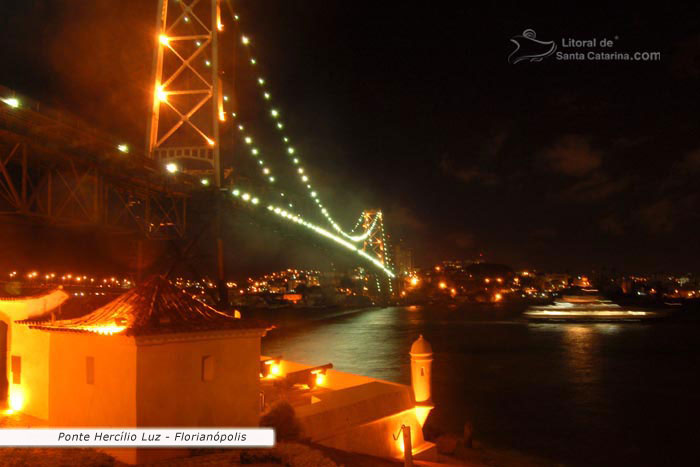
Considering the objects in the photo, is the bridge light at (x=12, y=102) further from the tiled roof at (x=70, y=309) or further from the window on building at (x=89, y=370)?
the window on building at (x=89, y=370)

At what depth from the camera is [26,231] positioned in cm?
2083

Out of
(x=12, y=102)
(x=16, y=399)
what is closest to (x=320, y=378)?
(x=16, y=399)

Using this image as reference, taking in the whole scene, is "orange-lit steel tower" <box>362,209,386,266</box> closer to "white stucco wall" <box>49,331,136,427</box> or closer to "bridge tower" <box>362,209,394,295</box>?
"bridge tower" <box>362,209,394,295</box>

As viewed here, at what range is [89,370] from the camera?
6461 millimetres

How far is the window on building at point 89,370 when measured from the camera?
21.0 ft

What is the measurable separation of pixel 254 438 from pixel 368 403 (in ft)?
7.01

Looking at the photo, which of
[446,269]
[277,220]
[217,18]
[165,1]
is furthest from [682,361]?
[446,269]

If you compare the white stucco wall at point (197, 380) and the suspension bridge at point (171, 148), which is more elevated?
the suspension bridge at point (171, 148)

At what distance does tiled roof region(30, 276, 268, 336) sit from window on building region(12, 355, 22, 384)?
93cm

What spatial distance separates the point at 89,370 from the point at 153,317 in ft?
2.88

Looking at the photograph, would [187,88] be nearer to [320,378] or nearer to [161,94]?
[161,94]

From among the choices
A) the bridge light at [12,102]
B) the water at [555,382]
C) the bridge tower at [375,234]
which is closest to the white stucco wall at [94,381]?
the bridge light at [12,102]

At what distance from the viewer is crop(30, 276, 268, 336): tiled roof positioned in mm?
6359

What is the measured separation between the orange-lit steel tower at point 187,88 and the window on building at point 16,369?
576 inches
